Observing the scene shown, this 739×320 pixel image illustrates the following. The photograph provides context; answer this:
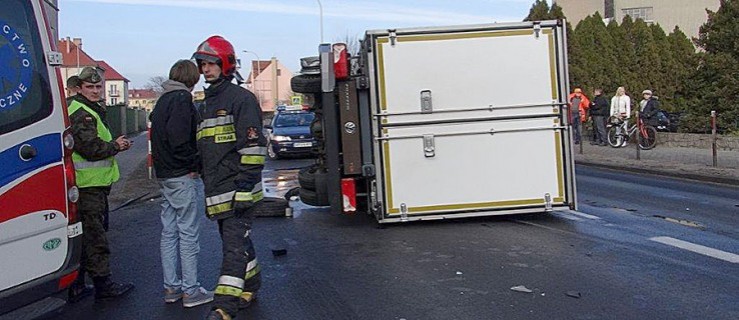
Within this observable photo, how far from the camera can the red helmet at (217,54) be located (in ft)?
18.5

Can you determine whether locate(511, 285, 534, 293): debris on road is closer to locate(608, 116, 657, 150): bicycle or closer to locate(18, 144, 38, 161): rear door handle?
locate(18, 144, 38, 161): rear door handle

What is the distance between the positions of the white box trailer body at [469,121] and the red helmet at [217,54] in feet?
11.8

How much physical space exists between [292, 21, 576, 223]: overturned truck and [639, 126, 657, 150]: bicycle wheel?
503 inches

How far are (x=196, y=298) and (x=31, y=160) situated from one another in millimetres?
1934

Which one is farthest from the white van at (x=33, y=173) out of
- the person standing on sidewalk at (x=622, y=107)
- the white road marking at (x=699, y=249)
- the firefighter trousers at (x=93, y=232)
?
the person standing on sidewalk at (x=622, y=107)

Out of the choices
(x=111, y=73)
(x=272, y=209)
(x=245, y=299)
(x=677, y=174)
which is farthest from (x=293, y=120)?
(x=111, y=73)

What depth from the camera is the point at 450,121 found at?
9281mm

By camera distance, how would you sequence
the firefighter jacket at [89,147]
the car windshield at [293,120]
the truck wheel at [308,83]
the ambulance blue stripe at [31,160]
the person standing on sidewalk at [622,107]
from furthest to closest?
the car windshield at [293,120] < the person standing on sidewalk at [622,107] < the truck wheel at [308,83] < the firefighter jacket at [89,147] < the ambulance blue stripe at [31,160]

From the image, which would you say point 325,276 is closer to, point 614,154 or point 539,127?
point 539,127

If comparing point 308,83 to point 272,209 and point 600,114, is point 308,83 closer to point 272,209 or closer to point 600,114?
point 272,209

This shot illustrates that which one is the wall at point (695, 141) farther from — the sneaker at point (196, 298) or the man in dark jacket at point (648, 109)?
the sneaker at point (196, 298)

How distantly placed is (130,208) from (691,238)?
8136 mm

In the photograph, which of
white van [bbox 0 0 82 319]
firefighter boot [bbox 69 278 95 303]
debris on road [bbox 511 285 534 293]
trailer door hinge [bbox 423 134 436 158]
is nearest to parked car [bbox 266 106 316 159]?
trailer door hinge [bbox 423 134 436 158]

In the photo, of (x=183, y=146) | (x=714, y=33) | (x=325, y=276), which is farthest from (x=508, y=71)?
(x=714, y=33)
